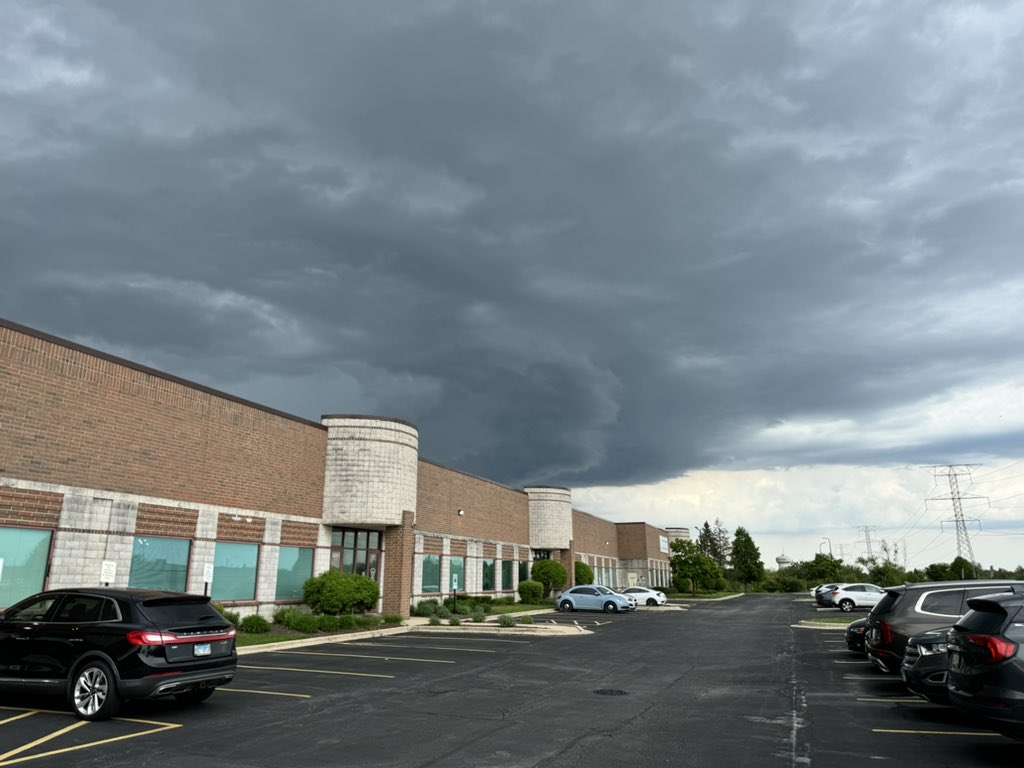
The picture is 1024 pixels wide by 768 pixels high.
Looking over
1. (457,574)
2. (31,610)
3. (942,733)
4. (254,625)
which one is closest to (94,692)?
(31,610)

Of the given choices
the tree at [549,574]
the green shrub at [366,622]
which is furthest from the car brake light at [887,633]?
the tree at [549,574]

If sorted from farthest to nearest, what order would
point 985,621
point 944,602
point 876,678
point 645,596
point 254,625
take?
point 645,596 < point 254,625 < point 876,678 < point 944,602 < point 985,621

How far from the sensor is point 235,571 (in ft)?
77.4

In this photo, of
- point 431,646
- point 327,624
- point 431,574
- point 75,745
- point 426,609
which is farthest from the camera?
point 431,574

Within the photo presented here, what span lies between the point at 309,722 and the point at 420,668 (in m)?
6.20

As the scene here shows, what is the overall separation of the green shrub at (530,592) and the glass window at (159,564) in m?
27.9

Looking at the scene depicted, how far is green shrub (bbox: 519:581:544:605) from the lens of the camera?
4616cm

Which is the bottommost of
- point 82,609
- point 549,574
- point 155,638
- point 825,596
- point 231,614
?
point 825,596

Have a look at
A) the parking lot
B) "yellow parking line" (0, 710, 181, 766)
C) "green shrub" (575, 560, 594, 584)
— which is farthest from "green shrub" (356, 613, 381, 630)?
"green shrub" (575, 560, 594, 584)

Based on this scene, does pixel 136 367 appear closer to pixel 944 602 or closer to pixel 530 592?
pixel 944 602

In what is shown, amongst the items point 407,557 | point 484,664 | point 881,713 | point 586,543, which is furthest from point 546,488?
point 881,713

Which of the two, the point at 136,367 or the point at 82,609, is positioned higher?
the point at 136,367

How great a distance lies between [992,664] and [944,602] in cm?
592

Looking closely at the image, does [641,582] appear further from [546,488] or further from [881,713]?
[881,713]
